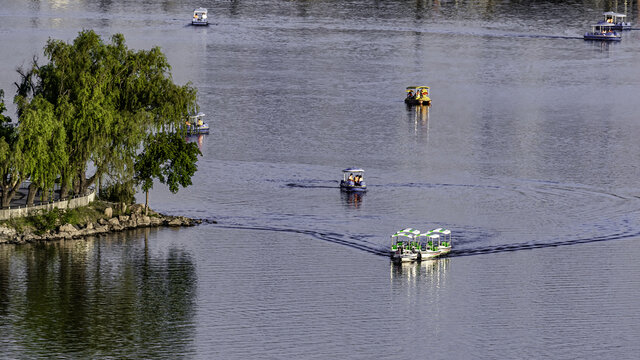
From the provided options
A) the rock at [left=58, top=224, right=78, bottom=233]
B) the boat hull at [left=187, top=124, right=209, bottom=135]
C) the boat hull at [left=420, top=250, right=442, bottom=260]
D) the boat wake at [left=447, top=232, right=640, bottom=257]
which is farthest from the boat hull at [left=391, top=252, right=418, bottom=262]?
the boat hull at [left=187, top=124, right=209, bottom=135]

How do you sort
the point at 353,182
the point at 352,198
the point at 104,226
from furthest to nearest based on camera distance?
the point at 353,182
the point at 352,198
the point at 104,226

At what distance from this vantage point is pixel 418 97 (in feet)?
603

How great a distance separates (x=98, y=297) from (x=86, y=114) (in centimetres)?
1832

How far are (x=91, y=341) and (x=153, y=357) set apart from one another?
482 centimetres

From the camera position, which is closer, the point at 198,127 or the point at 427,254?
the point at 427,254

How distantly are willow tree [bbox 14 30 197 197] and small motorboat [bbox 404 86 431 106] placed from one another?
71833 millimetres

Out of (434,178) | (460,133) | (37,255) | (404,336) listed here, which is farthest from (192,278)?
(460,133)

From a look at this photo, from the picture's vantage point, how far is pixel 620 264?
10788cm

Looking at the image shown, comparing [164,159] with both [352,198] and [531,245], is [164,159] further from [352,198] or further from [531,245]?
[531,245]

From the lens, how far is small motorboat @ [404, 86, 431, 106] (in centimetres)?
18288

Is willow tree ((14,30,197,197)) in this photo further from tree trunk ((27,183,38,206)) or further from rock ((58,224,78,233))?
rock ((58,224,78,233))

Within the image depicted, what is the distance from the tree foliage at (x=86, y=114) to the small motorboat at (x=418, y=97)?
233 ft

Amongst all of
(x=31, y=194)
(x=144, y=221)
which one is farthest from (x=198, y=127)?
(x=31, y=194)

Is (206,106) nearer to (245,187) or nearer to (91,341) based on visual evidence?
(245,187)
